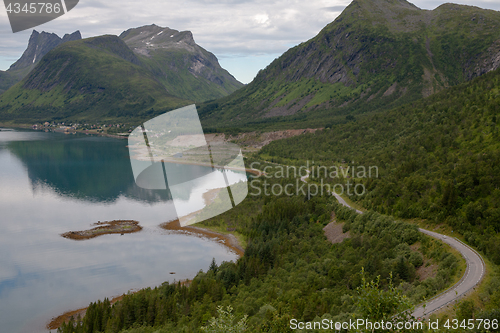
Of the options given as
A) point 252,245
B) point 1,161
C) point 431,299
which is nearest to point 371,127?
point 252,245

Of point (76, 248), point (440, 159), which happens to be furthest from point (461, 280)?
point (76, 248)

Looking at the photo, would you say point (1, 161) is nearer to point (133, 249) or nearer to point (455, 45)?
point (133, 249)

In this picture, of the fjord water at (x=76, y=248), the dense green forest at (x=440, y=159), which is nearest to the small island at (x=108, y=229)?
the fjord water at (x=76, y=248)

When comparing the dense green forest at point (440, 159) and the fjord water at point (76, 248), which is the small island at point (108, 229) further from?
the dense green forest at point (440, 159)

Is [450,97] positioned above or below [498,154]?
above

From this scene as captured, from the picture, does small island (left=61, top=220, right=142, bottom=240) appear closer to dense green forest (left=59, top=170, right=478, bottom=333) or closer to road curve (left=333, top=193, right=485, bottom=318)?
dense green forest (left=59, top=170, right=478, bottom=333)

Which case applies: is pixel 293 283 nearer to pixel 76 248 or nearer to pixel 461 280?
pixel 461 280

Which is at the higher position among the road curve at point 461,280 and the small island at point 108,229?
the road curve at point 461,280
